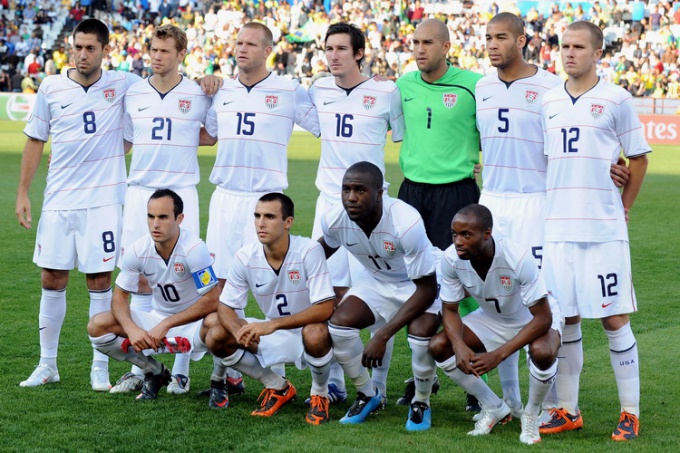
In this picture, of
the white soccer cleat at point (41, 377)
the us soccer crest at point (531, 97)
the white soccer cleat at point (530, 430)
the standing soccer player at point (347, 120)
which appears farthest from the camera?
the standing soccer player at point (347, 120)

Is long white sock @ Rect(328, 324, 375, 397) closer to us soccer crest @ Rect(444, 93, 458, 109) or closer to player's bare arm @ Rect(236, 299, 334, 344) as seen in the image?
player's bare arm @ Rect(236, 299, 334, 344)

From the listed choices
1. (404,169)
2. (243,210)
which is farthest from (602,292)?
(243,210)

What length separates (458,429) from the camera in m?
5.73

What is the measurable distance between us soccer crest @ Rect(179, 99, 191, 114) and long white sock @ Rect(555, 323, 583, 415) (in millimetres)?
2892

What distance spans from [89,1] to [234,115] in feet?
108

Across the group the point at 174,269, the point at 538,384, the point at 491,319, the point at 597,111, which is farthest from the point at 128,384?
the point at 597,111

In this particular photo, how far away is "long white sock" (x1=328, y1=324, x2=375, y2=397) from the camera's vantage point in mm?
5895

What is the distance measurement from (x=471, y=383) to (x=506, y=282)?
0.60 m

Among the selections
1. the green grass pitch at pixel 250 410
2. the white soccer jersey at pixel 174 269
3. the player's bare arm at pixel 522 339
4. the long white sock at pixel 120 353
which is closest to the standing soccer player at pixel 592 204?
the player's bare arm at pixel 522 339

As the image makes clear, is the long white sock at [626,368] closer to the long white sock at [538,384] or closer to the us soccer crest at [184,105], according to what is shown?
the long white sock at [538,384]

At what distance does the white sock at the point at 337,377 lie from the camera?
6520 mm

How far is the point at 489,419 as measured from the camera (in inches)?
222

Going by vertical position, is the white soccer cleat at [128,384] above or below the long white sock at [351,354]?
below

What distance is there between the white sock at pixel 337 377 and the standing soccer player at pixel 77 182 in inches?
58.8
